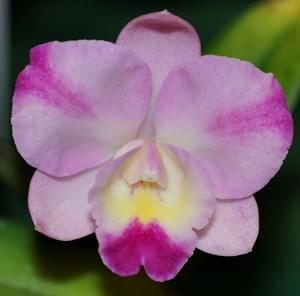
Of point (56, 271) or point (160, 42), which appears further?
point (56, 271)

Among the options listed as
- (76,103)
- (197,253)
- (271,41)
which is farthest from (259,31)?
(76,103)

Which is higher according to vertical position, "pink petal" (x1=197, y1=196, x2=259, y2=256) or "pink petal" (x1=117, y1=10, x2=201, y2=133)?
"pink petal" (x1=117, y1=10, x2=201, y2=133)

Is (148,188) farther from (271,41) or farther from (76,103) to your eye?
(271,41)

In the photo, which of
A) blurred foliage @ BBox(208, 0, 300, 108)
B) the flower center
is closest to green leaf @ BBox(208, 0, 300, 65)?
blurred foliage @ BBox(208, 0, 300, 108)

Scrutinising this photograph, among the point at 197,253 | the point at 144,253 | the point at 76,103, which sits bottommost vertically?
the point at 197,253

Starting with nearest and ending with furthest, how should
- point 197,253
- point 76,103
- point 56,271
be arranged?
point 76,103 < point 56,271 < point 197,253

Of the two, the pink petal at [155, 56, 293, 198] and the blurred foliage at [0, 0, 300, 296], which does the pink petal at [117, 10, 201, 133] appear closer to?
the pink petal at [155, 56, 293, 198]

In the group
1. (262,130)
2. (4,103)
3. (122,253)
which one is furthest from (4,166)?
(4,103)
